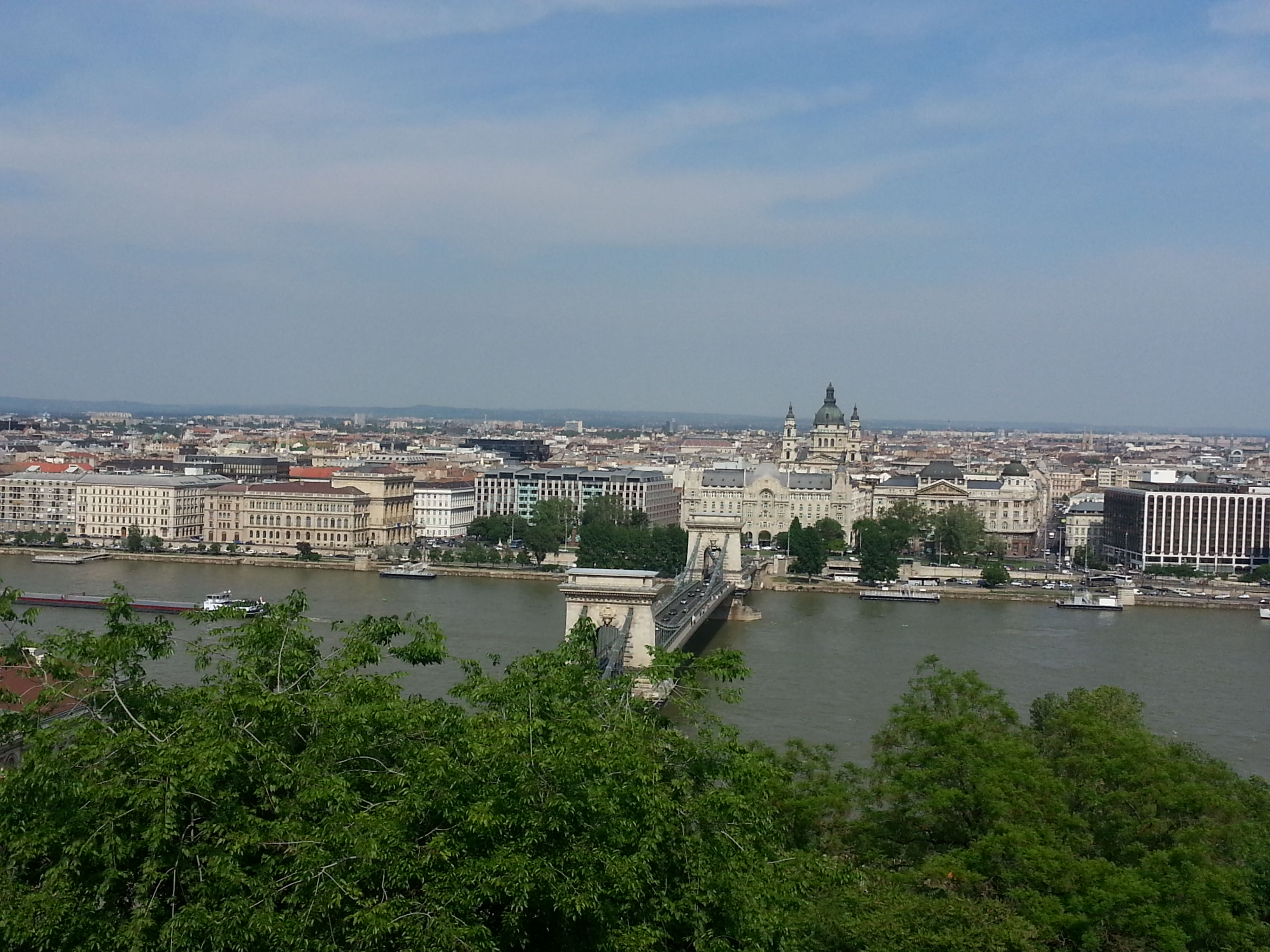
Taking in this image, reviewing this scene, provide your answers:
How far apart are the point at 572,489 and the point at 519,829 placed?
36.6 metres

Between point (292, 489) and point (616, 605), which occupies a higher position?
point (616, 605)

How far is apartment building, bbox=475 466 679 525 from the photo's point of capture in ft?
136

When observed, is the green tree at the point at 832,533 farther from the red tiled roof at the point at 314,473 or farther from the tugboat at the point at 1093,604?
the red tiled roof at the point at 314,473

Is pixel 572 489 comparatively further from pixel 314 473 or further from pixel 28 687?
pixel 28 687

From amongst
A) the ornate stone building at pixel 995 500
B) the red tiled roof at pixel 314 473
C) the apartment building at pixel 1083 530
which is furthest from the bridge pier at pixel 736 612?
the red tiled roof at pixel 314 473

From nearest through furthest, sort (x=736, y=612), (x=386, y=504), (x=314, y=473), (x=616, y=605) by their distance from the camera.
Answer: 1. (x=616, y=605)
2. (x=736, y=612)
3. (x=386, y=504)
4. (x=314, y=473)

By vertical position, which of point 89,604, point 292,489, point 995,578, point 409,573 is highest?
point 292,489

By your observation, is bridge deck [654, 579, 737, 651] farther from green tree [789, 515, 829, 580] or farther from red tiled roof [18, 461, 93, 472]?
red tiled roof [18, 461, 93, 472]

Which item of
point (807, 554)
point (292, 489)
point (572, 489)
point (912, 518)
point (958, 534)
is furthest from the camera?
point (572, 489)

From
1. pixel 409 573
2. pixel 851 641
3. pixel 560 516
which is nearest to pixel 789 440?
pixel 560 516

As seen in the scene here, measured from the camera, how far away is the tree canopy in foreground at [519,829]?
16.5 feet

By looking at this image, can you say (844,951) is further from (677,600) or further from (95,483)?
(95,483)

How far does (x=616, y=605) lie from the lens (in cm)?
1549

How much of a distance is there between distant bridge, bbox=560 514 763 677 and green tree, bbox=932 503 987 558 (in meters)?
6.92
